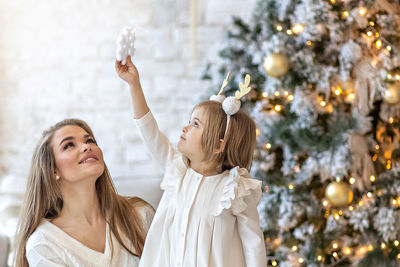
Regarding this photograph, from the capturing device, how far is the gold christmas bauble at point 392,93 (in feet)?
8.81

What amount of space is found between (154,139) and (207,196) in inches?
10.3

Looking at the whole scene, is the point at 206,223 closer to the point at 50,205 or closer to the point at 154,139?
the point at 154,139

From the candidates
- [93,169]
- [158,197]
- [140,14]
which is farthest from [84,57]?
[93,169]

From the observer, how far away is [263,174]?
2799 millimetres

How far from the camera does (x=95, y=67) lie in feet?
11.3

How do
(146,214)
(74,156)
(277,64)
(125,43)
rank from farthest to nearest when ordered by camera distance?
(277,64), (146,214), (74,156), (125,43)

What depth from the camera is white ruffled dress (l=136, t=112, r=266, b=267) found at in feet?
5.59

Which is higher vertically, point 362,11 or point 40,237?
point 362,11

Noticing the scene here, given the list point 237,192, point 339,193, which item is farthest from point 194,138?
point 339,193

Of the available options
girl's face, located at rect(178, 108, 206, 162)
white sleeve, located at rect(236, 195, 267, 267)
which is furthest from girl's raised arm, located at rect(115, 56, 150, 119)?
white sleeve, located at rect(236, 195, 267, 267)

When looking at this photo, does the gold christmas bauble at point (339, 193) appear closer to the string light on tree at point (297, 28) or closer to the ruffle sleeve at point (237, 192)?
the string light on tree at point (297, 28)

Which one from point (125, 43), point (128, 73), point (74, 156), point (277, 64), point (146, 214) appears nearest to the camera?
point (125, 43)

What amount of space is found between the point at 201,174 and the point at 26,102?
1.97m

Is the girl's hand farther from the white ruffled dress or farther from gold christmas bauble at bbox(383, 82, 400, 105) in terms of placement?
gold christmas bauble at bbox(383, 82, 400, 105)
